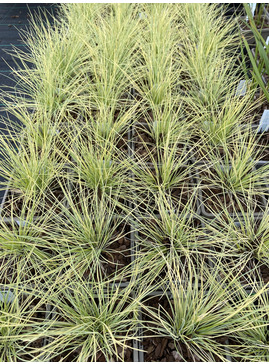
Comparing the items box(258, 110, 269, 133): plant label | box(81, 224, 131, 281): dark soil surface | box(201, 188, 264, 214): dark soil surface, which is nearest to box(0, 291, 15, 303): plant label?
box(81, 224, 131, 281): dark soil surface

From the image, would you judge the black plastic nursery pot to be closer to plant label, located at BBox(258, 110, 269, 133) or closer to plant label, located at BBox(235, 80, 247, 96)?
plant label, located at BBox(235, 80, 247, 96)

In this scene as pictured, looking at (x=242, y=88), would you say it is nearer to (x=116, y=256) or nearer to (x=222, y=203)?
(x=222, y=203)

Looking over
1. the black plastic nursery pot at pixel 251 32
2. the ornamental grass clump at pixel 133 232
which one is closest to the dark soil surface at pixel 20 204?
the ornamental grass clump at pixel 133 232

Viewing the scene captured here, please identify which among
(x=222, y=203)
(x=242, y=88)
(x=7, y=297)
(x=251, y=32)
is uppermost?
(x=251, y=32)

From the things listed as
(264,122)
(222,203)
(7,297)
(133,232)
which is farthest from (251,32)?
(7,297)

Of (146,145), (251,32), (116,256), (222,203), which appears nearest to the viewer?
(116,256)

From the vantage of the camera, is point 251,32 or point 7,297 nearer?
point 7,297

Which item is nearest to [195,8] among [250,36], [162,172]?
[250,36]

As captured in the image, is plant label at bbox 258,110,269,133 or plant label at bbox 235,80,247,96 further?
plant label at bbox 235,80,247,96

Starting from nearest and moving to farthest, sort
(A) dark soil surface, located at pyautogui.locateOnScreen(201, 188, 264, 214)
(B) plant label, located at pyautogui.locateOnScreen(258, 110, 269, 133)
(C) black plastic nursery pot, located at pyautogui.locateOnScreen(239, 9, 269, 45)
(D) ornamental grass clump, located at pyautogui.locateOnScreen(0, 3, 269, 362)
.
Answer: (D) ornamental grass clump, located at pyautogui.locateOnScreen(0, 3, 269, 362) < (A) dark soil surface, located at pyautogui.locateOnScreen(201, 188, 264, 214) < (B) plant label, located at pyautogui.locateOnScreen(258, 110, 269, 133) < (C) black plastic nursery pot, located at pyautogui.locateOnScreen(239, 9, 269, 45)

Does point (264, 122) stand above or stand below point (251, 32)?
below

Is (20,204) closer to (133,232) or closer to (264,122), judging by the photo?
(133,232)

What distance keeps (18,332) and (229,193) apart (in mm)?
856

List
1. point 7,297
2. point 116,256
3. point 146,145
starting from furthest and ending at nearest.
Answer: point 146,145 < point 116,256 < point 7,297
